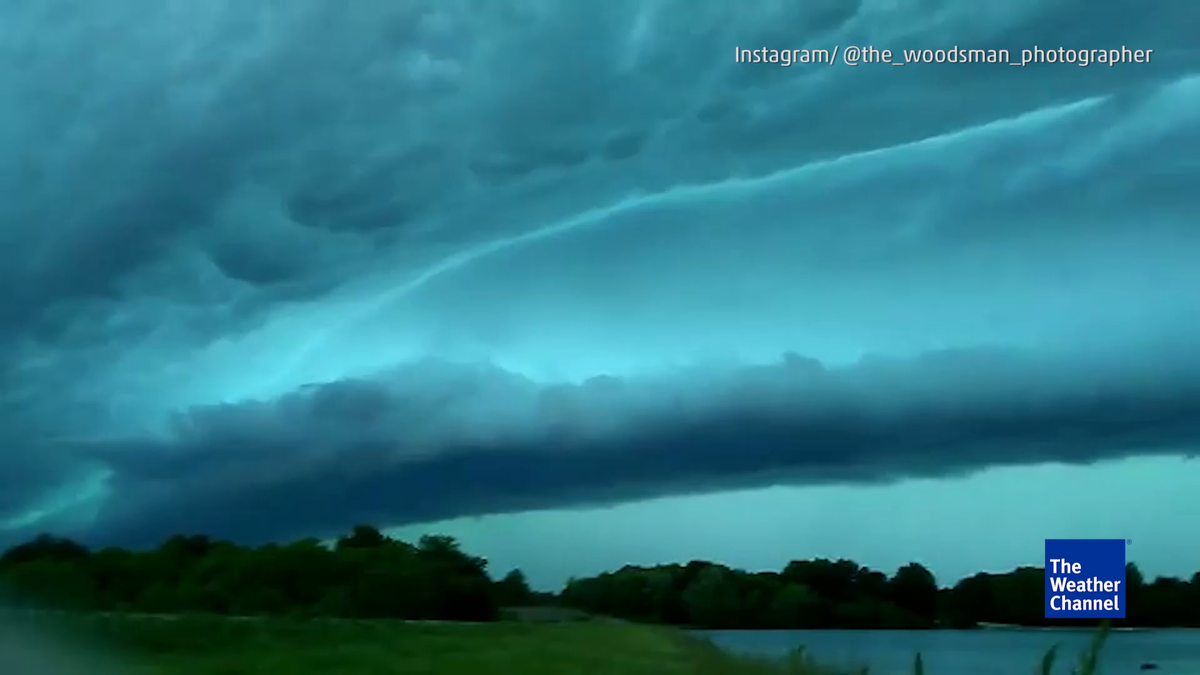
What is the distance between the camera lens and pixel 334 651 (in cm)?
2688

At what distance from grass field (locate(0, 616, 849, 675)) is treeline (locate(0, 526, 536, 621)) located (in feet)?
28.3

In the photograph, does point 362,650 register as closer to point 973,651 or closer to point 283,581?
point 283,581

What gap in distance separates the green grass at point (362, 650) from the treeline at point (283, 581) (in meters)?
8.65

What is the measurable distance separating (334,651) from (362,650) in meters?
0.57

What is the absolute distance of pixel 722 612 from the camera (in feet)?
187

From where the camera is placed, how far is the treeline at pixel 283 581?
43500 millimetres

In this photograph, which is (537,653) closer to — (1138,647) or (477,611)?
(477,611)

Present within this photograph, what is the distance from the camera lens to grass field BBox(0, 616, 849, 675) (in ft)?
82.2

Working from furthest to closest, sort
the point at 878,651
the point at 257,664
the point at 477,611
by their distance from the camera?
the point at 878,651, the point at 477,611, the point at 257,664

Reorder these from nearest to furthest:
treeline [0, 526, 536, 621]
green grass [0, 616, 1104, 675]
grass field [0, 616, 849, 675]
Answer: grass field [0, 616, 849, 675], green grass [0, 616, 1104, 675], treeline [0, 526, 536, 621]

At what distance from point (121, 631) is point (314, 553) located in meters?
27.4

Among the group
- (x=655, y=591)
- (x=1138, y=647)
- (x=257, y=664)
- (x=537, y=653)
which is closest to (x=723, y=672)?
(x=537, y=653)

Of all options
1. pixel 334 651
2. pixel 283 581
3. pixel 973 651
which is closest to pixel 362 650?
pixel 334 651

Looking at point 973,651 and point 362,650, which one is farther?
point 973,651
